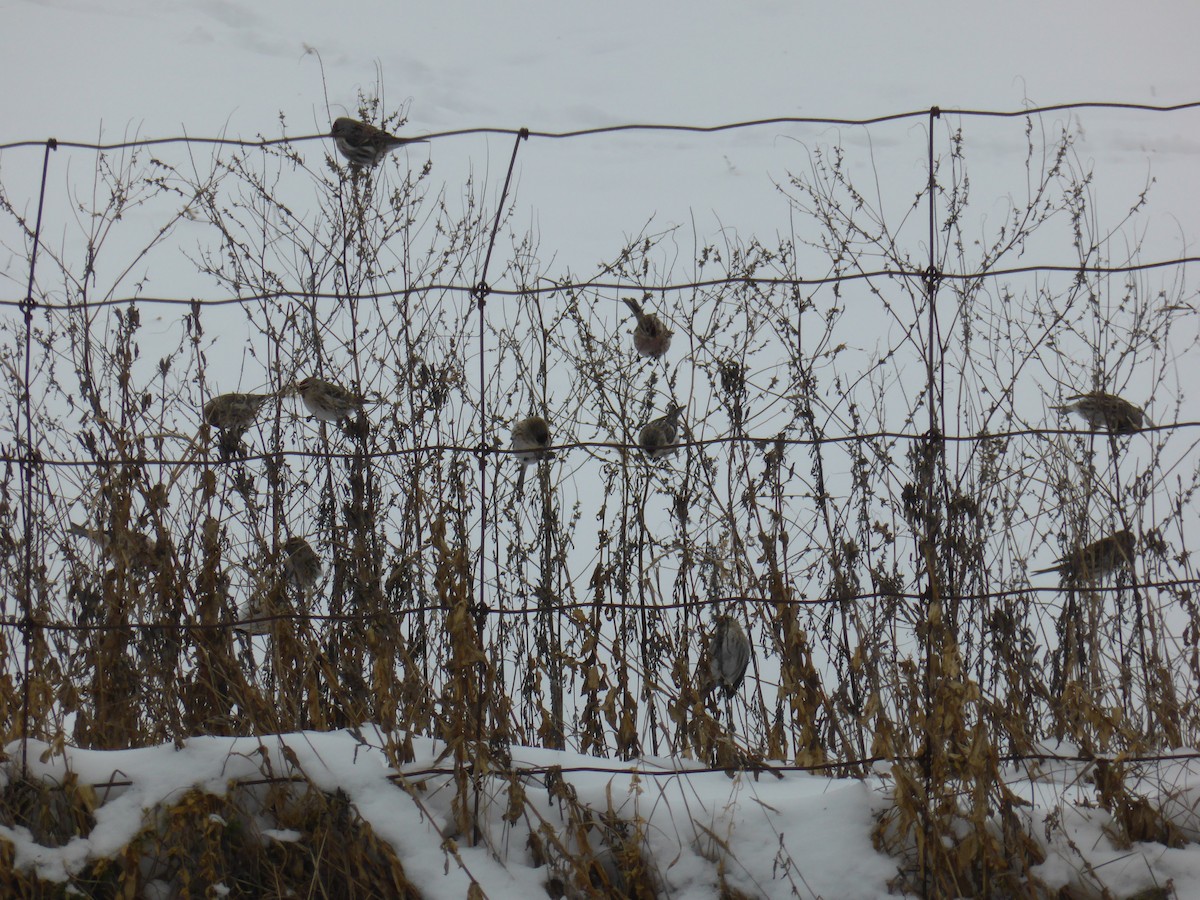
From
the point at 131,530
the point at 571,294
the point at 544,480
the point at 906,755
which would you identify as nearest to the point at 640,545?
the point at 544,480

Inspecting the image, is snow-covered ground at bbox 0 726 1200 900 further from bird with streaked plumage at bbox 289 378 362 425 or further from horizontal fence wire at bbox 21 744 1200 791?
bird with streaked plumage at bbox 289 378 362 425

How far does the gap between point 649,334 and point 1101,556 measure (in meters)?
1.72

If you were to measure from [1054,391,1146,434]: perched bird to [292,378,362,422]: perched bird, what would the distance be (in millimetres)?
2323

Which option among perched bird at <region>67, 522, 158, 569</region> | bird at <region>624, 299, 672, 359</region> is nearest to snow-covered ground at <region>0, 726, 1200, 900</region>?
perched bird at <region>67, 522, 158, 569</region>

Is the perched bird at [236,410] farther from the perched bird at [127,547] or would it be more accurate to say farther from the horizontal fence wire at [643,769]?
the horizontal fence wire at [643,769]

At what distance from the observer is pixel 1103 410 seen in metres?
3.35

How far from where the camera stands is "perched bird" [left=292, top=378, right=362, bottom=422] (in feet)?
11.9

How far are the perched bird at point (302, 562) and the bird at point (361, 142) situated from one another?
1501 millimetres

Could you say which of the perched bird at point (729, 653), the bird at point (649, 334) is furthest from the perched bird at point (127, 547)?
the bird at point (649, 334)

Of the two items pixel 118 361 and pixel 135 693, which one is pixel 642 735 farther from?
pixel 118 361

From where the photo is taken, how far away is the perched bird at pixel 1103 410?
10.3 ft

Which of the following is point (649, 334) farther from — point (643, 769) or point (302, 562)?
point (643, 769)

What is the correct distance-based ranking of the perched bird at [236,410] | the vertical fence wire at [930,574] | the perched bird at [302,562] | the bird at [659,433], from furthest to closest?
the bird at [659,433] → the perched bird at [236,410] → the perched bird at [302,562] → the vertical fence wire at [930,574]

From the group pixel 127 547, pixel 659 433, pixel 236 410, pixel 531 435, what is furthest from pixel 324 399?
pixel 659 433
